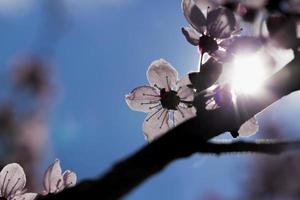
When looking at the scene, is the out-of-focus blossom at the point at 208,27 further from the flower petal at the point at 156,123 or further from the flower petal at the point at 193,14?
the flower petal at the point at 156,123

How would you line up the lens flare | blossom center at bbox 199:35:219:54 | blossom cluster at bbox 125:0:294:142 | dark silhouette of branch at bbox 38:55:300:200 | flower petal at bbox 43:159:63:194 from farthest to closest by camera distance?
flower petal at bbox 43:159:63:194
blossom center at bbox 199:35:219:54
blossom cluster at bbox 125:0:294:142
the lens flare
dark silhouette of branch at bbox 38:55:300:200

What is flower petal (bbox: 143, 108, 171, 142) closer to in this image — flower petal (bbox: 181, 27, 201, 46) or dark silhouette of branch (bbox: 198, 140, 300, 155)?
flower petal (bbox: 181, 27, 201, 46)

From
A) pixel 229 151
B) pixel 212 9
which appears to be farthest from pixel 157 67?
pixel 229 151

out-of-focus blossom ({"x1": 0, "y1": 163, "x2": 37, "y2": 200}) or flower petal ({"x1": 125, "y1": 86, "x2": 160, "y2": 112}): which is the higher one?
flower petal ({"x1": 125, "y1": 86, "x2": 160, "y2": 112})

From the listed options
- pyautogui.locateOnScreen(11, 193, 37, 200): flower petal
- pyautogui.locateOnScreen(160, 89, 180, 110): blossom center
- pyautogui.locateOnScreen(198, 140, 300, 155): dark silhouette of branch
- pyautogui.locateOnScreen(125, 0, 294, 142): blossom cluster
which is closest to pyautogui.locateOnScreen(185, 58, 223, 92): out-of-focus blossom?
pyautogui.locateOnScreen(125, 0, 294, 142): blossom cluster

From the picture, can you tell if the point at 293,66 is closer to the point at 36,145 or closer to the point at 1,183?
the point at 1,183

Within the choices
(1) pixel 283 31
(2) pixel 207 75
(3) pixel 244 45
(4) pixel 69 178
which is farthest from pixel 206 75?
(4) pixel 69 178

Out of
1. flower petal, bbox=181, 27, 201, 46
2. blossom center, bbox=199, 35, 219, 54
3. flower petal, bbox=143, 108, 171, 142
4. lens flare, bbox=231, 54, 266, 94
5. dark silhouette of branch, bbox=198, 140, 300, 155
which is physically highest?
flower petal, bbox=181, 27, 201, 46
